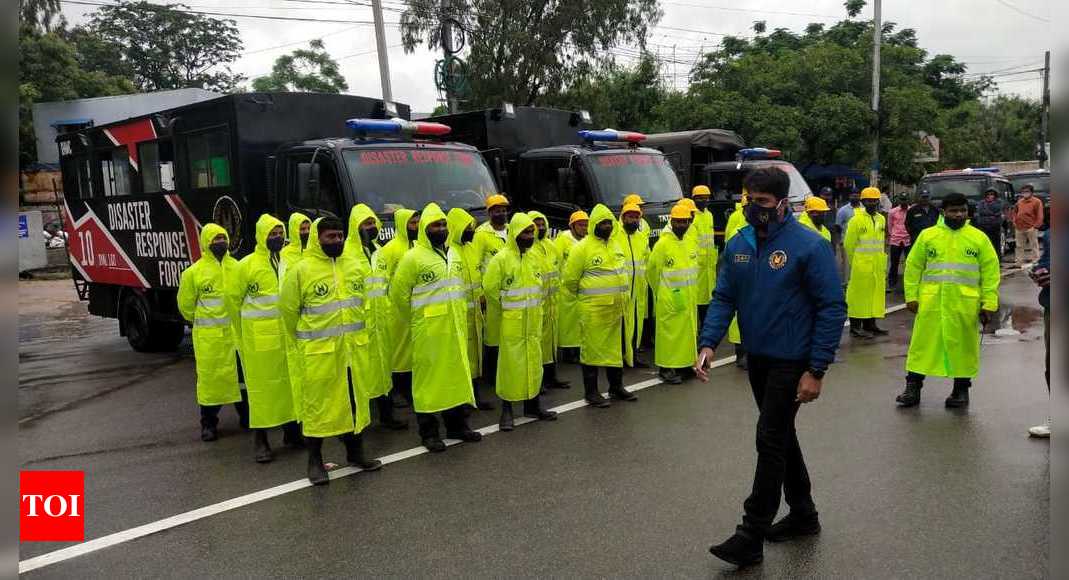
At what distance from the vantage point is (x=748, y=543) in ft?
13.4

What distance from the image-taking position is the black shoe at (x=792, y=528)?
4.44 meters

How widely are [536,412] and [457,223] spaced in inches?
72.0

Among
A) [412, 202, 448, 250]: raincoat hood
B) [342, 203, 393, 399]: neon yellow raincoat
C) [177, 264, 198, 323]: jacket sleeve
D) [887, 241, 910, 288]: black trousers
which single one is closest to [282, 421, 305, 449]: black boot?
[342, 203, 393, 399]: neon yellow raincoat

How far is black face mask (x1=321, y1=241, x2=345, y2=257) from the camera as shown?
5.61m

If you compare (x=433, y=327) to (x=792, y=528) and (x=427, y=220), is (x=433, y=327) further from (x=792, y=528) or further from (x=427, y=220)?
(x=792, y=528)

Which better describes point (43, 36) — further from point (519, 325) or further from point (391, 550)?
point (391, 550)

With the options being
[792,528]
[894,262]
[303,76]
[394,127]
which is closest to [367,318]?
[792,528]

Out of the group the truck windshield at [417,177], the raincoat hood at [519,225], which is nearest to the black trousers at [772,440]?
the raincoat hood at [519,225]

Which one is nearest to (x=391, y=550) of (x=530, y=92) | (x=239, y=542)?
(x=239, y=542)

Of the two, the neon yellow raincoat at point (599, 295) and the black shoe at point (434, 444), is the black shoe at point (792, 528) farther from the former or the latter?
the neon yellow raincoat at point (599, 295)

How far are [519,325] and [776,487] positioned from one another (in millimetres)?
3094

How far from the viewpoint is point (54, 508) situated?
16.2 ft

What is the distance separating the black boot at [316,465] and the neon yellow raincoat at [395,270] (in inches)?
59.3

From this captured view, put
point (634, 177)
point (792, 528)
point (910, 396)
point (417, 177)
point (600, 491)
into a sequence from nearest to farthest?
point (792, 528) < point (600, 491) < point (910, 396) < point (417, 177) < point (634, 177)
